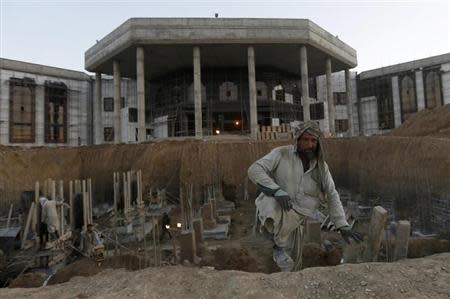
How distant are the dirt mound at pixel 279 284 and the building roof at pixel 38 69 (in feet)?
126

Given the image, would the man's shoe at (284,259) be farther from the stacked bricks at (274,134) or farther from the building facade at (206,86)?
the stacked bricks at (274,134)

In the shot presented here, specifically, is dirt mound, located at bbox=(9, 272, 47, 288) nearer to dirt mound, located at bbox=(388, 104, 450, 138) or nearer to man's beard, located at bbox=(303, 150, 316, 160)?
man's beard, located at bbox=(303, 150, 316, 160)

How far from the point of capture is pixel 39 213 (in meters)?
10.6

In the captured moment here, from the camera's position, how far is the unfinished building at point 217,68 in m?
24.6

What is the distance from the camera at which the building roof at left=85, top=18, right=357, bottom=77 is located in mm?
24219

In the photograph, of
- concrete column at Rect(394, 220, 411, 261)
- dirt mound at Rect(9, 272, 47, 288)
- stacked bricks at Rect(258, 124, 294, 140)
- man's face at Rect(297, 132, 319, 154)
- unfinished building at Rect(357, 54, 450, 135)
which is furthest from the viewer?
unfinished building at Rect(357, 54, 450, 135)

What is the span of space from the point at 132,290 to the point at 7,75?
39.6m

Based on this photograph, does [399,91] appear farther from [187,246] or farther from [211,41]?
[187,246]

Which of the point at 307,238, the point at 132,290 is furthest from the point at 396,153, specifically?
the point at 132,290

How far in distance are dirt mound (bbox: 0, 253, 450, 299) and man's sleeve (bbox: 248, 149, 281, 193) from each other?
1.19 m

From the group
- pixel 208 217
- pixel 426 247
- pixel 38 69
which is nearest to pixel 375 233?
pixel 426 247

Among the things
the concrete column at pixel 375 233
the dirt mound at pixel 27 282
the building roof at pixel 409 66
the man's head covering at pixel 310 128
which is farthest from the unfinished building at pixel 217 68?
the man's head covering at pixel 310 128

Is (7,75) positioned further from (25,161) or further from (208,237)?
(208,237)

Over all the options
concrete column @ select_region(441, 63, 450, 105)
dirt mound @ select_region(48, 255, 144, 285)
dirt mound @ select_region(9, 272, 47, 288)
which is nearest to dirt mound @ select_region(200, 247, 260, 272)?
dirt mound @ select_region(48, 255, 144, 285)
